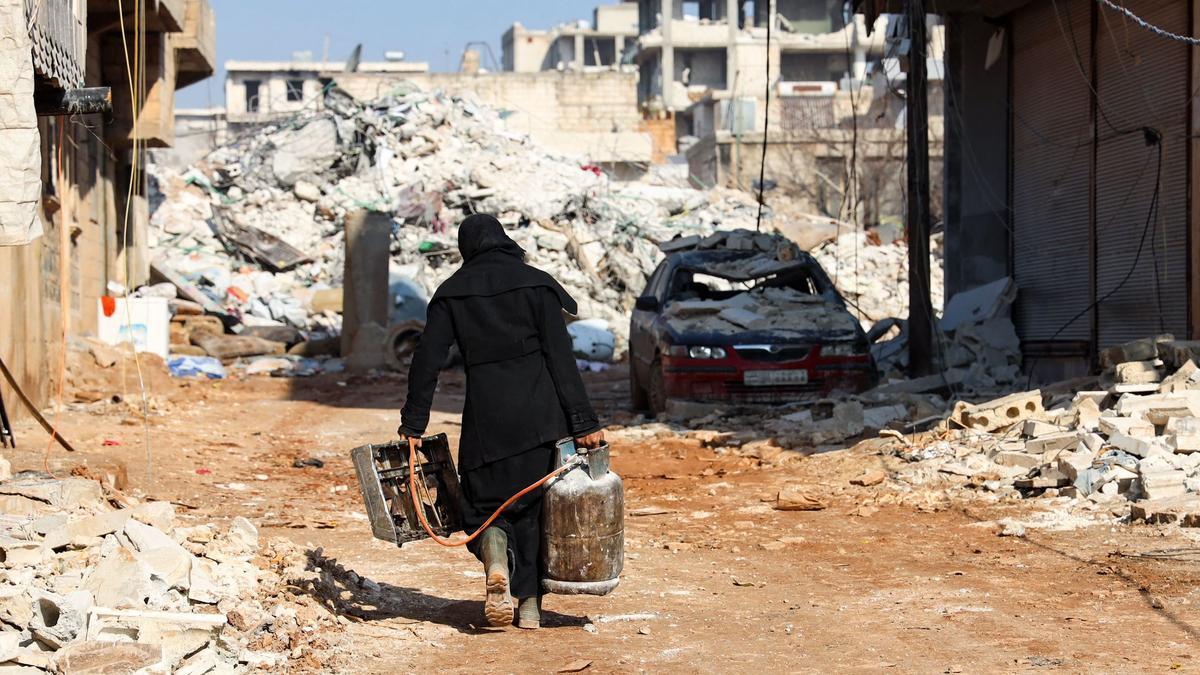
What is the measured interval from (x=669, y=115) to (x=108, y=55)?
3765cm

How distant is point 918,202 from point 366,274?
8822mm

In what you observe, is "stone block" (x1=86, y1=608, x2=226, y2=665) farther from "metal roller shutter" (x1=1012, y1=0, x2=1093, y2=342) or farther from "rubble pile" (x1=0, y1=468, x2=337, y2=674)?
"metal roller shutter" (x1=1012, y1=0, x2=1093, y2=342)

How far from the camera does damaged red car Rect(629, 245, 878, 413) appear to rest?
13.0 meters

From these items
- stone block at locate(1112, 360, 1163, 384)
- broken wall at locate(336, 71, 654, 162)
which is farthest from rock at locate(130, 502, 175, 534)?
broken wall at locate(336, 71, 654, 162)

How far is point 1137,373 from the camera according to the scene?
10070mm

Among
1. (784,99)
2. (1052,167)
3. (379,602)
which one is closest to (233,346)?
(1052,167)

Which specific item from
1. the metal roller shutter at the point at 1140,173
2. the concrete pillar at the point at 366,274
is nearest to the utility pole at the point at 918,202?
the metal roller shutter at the point at 1140,173

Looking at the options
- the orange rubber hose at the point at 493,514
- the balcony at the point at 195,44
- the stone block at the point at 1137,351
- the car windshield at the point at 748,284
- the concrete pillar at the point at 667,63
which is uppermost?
the concrete pillar at the point at 667,63

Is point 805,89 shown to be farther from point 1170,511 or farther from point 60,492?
point 60,492

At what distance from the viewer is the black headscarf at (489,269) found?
573cm

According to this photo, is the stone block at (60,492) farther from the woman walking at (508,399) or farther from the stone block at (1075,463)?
the stone block at (1075,463)

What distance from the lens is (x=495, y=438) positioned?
18.5 feet

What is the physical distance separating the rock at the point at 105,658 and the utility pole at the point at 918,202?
11.6 meters

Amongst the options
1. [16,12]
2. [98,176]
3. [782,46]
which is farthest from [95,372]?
[782,46]
